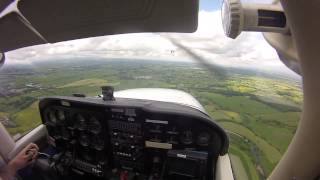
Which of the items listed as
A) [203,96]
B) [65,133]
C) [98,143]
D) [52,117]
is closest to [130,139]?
[98,143]

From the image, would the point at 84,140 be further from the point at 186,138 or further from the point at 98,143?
the point at 186,138

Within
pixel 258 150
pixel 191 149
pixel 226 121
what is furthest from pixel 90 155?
pixel 226 121

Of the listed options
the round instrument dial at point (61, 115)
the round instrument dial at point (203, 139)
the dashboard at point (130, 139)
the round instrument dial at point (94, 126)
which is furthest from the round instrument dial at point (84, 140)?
the round instrument dial at point (203, 139)

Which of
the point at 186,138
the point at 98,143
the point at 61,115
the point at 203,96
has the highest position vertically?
the point at 61,115

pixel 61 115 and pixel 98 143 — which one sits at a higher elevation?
pixel 61 115

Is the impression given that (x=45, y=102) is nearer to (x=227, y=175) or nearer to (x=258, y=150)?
(x=227, y=175)

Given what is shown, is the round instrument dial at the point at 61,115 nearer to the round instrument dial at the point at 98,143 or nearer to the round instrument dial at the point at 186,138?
the round instrument dial at the point at 98,143

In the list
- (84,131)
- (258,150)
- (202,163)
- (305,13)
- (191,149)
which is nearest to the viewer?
(305,13)

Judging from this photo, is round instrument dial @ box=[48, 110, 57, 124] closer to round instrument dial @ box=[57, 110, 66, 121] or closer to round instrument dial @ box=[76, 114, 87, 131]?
round instrument dial @ box=[57, 110, 66, 121]
